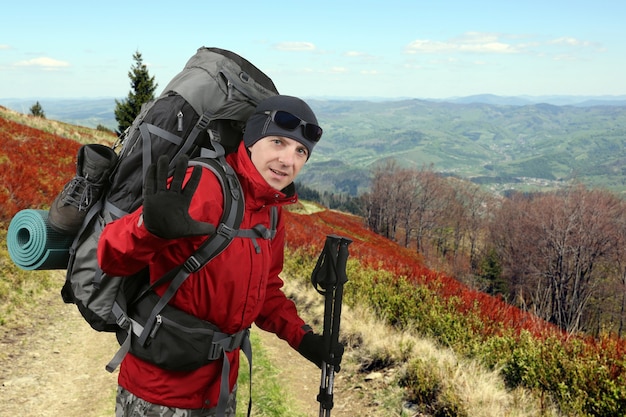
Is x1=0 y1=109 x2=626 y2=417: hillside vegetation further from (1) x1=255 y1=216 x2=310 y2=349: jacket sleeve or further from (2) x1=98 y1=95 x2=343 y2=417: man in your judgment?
(2) x1=98 y1=95 x2=343 y2=417: man

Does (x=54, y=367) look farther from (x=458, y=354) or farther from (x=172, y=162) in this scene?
(x=458, y=354)

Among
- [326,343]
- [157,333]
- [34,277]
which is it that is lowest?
[34,277]

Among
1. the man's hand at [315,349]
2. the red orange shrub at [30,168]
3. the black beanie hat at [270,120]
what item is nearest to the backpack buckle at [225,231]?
the black beanie hat at [270,120]

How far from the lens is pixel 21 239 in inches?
89.9

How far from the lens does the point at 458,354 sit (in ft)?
18.5

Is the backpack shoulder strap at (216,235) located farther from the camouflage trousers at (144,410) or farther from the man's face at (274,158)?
the camouflage trousers at (144,410)

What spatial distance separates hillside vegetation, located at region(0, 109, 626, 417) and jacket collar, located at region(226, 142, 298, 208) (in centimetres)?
317

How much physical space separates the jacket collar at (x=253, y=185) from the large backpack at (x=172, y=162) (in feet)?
0.26

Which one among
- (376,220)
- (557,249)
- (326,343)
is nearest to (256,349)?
(326,343)

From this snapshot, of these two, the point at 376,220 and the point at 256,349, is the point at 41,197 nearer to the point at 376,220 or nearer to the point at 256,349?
the point at 256,349

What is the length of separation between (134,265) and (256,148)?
78cm

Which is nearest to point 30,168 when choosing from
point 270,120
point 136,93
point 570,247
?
point 270,120

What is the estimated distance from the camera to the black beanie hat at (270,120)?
7.09ft

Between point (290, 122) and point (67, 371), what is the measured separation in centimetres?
512
